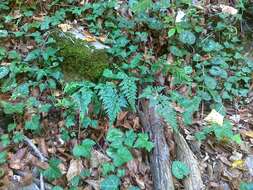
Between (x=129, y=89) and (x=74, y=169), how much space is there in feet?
2.91

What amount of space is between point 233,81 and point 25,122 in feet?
7.70

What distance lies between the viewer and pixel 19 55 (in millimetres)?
3746

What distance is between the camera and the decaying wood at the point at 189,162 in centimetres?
311

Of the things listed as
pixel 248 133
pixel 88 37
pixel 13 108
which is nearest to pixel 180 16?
pixel 88 37

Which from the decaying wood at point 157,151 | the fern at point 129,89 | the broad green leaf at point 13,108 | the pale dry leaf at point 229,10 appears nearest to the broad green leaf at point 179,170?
the decaying wood at point 157,151

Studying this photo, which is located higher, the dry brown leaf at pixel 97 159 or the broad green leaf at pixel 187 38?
the broad green leaf at pixel 187 38

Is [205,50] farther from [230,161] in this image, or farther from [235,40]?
[230,161]

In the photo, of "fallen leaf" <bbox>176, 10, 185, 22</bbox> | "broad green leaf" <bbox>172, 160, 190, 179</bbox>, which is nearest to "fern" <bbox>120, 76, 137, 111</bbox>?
"broad green leaf" <bbox>172, 160, 190, 179</bbox>

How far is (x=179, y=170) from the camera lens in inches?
123

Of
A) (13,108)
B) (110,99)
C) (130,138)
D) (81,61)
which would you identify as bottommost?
(130,138)

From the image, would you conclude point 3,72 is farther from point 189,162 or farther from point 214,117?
point 214,117

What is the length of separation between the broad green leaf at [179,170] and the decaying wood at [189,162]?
0.05 metres

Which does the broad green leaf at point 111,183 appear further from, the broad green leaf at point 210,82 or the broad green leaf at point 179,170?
the broad green leaf at point 210,82

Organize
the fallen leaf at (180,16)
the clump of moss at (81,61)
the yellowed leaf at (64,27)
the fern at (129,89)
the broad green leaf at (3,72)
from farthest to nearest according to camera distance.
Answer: the fallen leaf at (180,16), the yellowed leaf at (64,27), the clump of moss at (81,61), the broad green leaf at (3,72), the fern at (129,89)
